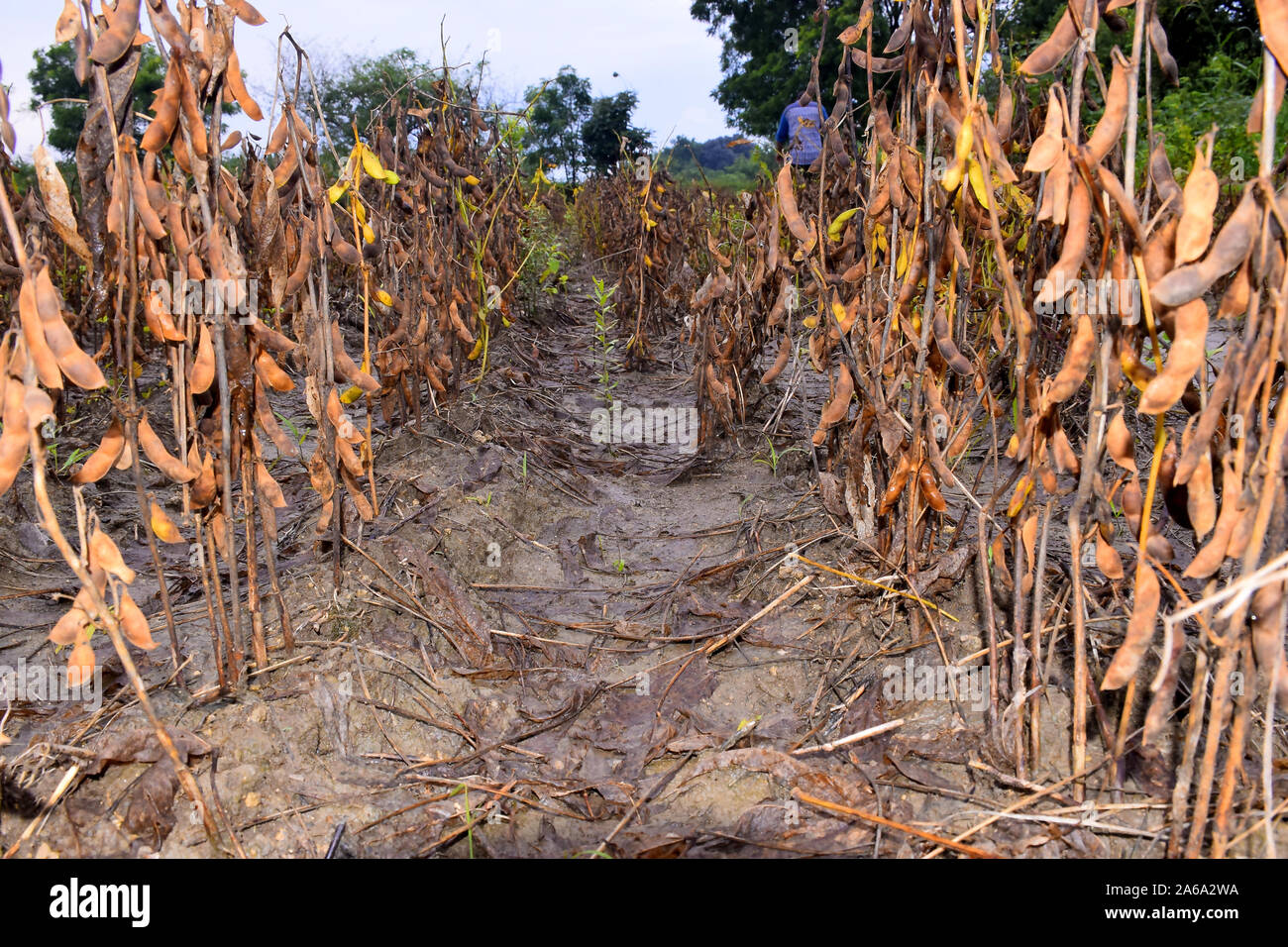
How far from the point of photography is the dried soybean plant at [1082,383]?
1.15m

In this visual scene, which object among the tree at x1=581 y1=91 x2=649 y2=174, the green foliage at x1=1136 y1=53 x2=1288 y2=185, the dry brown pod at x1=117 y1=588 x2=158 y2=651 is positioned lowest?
the dry brown pod at x1=117 y1=588 x2=158 y2=651

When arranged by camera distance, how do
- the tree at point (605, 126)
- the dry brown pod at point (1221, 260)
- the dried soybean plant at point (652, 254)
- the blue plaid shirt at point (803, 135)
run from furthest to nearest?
the tree at point (605, 126), the dried soybean plant at point (652, 254), the blue plaid shirt at point (803, 135), the dry brown pod at point (1221, 260)

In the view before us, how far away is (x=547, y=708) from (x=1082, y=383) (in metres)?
1.46

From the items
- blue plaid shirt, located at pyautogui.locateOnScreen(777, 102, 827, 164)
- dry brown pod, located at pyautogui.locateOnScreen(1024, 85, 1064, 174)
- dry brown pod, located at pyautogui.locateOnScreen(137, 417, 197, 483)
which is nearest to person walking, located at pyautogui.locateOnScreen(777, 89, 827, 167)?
blue plaid shirt, located at pyautogui.locateOnScreen(777, 102, 827, 164)

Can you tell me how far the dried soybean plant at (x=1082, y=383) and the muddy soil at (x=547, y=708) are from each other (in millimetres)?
145

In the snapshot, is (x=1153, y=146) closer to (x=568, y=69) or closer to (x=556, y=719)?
(x=556, y=719)

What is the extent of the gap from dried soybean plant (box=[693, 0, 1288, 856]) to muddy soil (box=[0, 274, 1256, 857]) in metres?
0.14

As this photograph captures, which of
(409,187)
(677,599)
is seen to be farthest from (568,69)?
(677,599)

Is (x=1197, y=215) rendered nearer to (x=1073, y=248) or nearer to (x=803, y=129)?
(x=1073, y=248)

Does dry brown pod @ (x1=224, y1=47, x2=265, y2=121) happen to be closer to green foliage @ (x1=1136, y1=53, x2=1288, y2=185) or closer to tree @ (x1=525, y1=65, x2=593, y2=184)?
green foliage @ (x1=1136, y1=53, x2=1288, y2=185)

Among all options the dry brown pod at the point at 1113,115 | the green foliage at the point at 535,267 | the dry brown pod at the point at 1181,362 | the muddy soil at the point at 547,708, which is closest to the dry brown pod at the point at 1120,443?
the dry brown pod at the point at 1181,362

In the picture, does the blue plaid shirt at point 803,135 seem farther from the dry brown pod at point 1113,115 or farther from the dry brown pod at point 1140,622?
the dry brown pod at point 1140,622

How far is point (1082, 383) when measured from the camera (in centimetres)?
176

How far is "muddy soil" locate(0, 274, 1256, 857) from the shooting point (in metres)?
1.54
